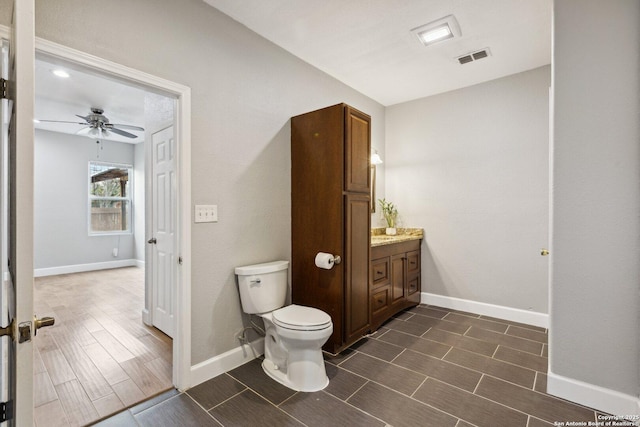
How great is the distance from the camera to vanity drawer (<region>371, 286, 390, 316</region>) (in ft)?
9.55

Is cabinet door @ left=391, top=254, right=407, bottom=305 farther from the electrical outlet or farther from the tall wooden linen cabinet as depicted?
the electrical outlet

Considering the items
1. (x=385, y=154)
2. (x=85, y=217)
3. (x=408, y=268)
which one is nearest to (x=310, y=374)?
(x=408, y=268)

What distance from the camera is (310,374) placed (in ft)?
6.63

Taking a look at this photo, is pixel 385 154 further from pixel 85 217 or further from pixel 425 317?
pixel 85 217

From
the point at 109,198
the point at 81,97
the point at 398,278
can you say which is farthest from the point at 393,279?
the point at 109,198

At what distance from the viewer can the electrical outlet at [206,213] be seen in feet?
6.84

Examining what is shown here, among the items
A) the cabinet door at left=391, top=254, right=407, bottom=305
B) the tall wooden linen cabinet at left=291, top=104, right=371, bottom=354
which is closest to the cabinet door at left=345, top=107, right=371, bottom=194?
the tall wooden linen cabinet at left=291, top=104, right=371, bottom=354

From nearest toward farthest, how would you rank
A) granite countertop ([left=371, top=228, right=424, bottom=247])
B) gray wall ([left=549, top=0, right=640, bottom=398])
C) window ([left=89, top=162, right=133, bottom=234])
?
gray wall ([left=549, top=0, right=640, bottom=398]), granite countertop ([left=371, top=228, right=424, bottom=247]), window ([left=89, top=162, right=133, bottom=234])

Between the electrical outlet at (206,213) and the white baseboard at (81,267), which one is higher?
the electrical outlet at (206,213)

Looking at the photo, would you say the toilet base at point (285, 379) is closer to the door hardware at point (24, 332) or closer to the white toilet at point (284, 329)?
the white toilet at point (284, 329)

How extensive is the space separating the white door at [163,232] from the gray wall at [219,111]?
707 mm

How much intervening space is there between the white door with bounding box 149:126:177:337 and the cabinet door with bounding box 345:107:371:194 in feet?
4.96

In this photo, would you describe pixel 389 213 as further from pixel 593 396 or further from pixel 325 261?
pixel 593 396

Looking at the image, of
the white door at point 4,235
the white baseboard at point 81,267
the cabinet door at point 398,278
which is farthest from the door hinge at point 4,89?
the white baseboard at point 81,267
